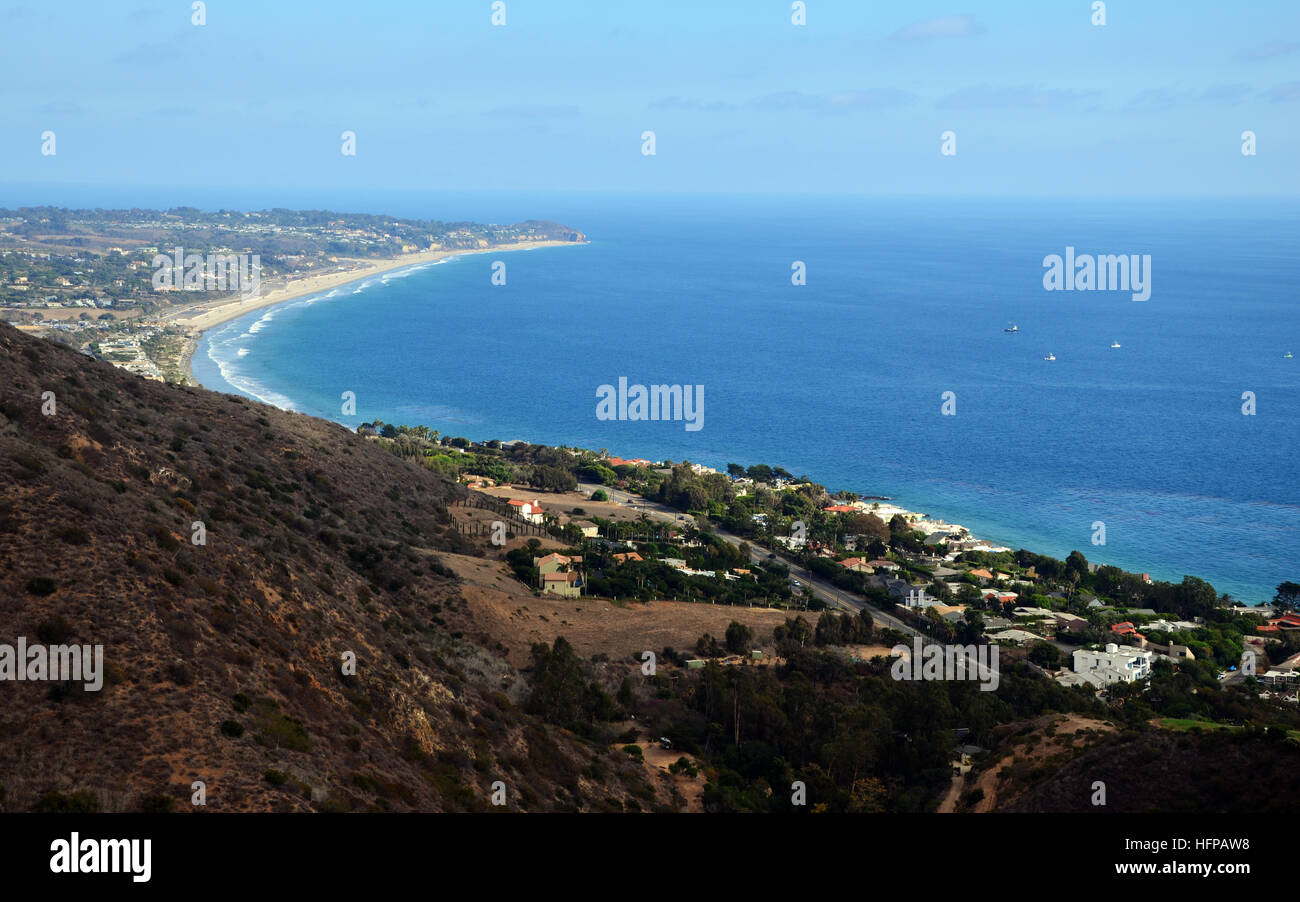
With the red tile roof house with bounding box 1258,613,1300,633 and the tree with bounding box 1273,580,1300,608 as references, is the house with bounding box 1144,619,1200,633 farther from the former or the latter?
the tree with bounding box 1273,580,1300,608

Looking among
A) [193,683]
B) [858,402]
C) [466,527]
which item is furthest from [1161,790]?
[858,402]

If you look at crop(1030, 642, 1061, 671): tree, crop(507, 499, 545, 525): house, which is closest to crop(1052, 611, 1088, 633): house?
crop(1030, 642, 1061, 671): tree

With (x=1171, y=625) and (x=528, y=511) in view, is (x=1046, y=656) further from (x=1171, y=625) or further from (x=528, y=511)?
(x=528, y=511)

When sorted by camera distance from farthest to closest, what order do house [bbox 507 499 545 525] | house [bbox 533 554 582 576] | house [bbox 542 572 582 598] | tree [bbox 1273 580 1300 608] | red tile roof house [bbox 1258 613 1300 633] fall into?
house [bbox 507 499 545 525] → tree [bbox 1273 580 1300 608] → red tile roof house [bbox 1258 613 1300 633] → house [bbox 533 554 582 576] → house [bbox 542 572 582 598]

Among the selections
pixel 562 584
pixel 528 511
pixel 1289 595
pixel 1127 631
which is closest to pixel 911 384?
pixel 1289 595

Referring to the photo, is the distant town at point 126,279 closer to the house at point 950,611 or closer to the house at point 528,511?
the house at point 528,511

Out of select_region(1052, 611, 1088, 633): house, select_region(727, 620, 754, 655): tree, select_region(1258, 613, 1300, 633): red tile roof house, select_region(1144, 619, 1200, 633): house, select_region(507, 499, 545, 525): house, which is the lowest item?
select_region(1258, 613, 1300, 633): red tile roof house
